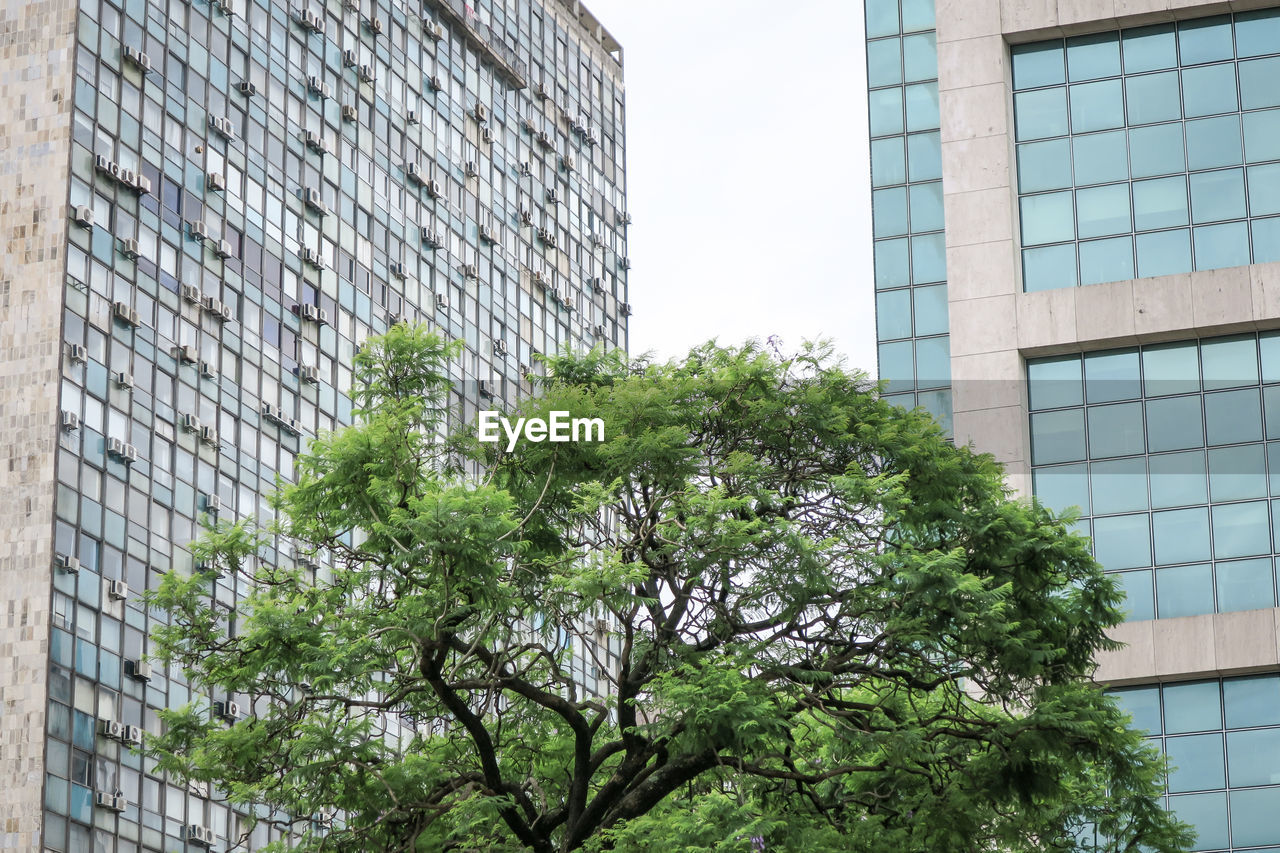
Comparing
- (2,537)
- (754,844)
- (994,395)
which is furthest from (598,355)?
(2,537)

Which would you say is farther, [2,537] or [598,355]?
[2,537]

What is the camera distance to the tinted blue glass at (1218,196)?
40.1 m

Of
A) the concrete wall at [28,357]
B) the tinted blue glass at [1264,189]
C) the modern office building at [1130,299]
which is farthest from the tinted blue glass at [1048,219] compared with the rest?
the concrete wall at [28,357]

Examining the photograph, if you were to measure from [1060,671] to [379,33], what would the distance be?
48717 mm

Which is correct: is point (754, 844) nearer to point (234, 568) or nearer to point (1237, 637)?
point (234, 568)

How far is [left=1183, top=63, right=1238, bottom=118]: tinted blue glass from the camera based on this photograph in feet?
134

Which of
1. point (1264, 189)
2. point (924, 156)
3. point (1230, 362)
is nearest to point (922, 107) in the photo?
point (924, 156)

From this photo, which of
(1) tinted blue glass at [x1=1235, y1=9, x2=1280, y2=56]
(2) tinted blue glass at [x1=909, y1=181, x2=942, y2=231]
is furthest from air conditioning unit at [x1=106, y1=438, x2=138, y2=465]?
(1) tinted blue glass at [x1=1235, y1=9, x2=1280, y2=56]

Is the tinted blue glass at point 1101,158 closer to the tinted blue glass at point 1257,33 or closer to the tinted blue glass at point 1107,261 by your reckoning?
the tinted blue glass at point 1107,261

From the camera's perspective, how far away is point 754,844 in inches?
904

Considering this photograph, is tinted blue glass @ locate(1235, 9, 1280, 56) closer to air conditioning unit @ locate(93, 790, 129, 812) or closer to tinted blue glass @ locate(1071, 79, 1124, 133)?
tinted blue glass @ locate(1071, 79, 1124, 133)

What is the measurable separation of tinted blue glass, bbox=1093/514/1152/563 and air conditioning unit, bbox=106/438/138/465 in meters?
24.9

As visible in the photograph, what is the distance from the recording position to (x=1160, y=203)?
133 feet

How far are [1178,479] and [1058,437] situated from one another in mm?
2480
